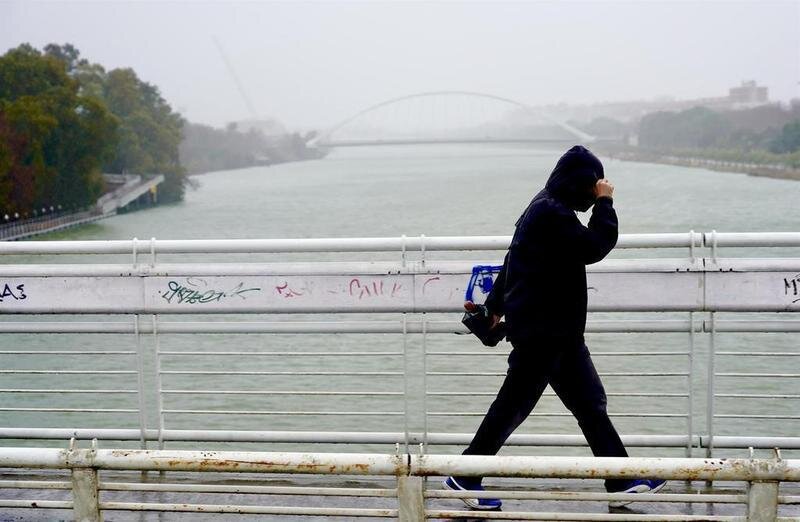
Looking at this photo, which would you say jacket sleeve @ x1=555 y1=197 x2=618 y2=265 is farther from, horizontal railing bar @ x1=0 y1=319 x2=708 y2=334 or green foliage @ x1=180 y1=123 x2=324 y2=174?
green foliage @ x1=180 y1=123 x2=324 y2=174

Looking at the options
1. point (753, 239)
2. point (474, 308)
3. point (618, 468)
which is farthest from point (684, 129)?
point (618, 468)

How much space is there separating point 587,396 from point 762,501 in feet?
2.97

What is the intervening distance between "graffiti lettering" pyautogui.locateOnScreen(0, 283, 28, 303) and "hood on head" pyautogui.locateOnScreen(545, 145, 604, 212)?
2.26m

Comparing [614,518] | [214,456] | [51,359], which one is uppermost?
[214,456]

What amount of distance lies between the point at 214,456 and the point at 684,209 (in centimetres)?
4163

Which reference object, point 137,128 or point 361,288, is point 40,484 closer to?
point 361,288

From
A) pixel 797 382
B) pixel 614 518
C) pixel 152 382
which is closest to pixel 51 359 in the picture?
pixel 152 382

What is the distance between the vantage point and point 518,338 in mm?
3543

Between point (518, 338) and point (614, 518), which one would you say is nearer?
point (614, 518)

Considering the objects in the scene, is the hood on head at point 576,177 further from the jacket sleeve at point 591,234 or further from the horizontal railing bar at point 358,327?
the horizontal railing bar at point 358,327

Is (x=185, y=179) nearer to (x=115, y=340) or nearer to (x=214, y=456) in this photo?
(x=115, y=340)

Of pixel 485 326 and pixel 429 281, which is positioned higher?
pixel 429 281

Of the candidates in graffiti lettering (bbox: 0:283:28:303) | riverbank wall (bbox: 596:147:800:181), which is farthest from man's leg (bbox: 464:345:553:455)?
riverbank wall (bbox: 596:147:800:181)

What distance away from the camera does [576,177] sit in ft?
11.5
